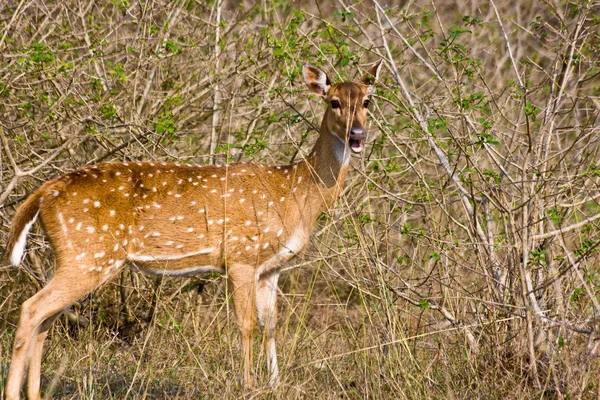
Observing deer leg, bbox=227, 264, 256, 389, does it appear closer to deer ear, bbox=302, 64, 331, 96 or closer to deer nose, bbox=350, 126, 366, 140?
deer nose, bbox=350, 126, 366, 140

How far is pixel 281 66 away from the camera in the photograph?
25.6ft

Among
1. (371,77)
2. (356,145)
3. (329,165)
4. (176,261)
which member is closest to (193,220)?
(176,261)

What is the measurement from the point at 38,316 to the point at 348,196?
12.0 feet

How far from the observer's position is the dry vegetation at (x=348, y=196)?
5277mm

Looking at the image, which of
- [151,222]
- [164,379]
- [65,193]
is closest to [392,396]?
[164,379]

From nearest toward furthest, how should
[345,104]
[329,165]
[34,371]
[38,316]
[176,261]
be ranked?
[38,316]
[34,371]
[176,261]
[345,104]
[329,165]

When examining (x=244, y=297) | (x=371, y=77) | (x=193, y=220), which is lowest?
(x=244, y=297)

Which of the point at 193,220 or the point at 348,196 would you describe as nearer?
the point at 193,220

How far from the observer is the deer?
227 inches

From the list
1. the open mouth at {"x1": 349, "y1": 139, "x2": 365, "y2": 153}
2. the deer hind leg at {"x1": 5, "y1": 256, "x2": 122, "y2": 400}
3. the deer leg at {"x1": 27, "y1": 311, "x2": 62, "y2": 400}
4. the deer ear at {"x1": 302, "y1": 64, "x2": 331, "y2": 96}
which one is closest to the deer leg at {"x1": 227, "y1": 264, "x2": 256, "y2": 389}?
the deer hind leg at {"x1": 5, "y1": 256, "x2": 122, "y2": 400}

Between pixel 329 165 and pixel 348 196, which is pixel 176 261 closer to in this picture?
pixel 329 165

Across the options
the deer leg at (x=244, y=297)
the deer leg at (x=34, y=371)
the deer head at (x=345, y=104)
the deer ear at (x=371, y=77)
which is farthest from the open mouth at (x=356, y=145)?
the deer leg at (x=34, y=371)

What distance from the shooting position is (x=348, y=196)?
8391 millimetres

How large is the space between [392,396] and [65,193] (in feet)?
8.50
